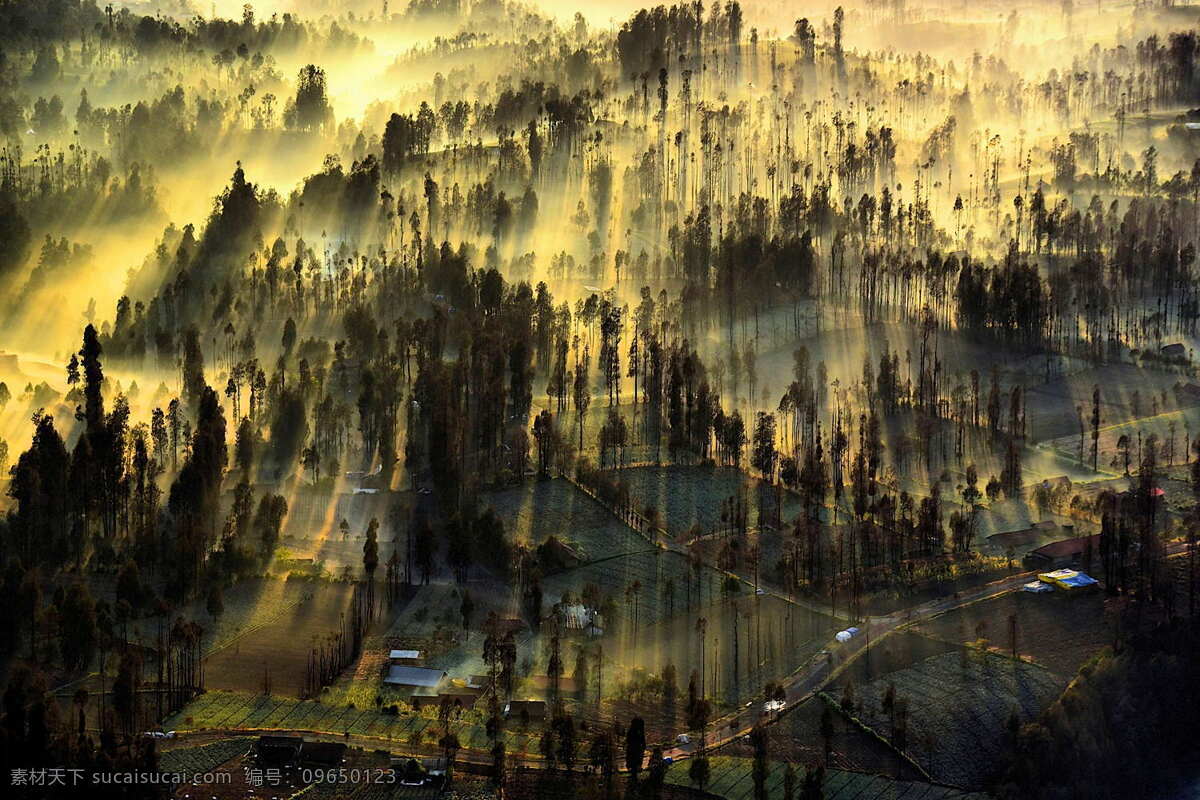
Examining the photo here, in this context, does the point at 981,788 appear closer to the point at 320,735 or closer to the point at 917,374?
the point at 320,735

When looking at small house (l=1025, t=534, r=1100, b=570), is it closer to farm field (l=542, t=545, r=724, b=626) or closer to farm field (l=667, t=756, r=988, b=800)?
farm field (l=542, t=545, r=724, b=626)

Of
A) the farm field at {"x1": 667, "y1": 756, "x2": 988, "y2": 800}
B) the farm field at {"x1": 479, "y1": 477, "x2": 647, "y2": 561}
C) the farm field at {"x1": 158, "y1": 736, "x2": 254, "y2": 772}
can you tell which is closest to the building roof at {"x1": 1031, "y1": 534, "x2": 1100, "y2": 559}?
the farm field at {"x1": 479, "y1": 477, "x2": 647, "y2": 561}

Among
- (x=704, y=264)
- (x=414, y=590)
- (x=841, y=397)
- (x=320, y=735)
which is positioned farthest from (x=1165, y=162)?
(x=320, y=735)

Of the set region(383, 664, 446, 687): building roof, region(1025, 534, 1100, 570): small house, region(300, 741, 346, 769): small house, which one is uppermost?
region(1025, 534, 1100, 570): small house

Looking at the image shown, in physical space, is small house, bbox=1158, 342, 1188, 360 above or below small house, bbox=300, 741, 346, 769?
above

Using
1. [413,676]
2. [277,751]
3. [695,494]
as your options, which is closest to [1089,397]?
[695,494]

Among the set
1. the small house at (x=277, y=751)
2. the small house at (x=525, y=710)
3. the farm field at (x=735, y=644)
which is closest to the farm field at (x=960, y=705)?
the farm field at (x=735, y=644)

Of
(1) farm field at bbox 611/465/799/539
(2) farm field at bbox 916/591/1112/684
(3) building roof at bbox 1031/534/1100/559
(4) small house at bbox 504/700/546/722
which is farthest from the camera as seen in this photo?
(1) farm field at bbox 611/465/799/539

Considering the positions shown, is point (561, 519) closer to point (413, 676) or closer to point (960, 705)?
point (413, 676)
